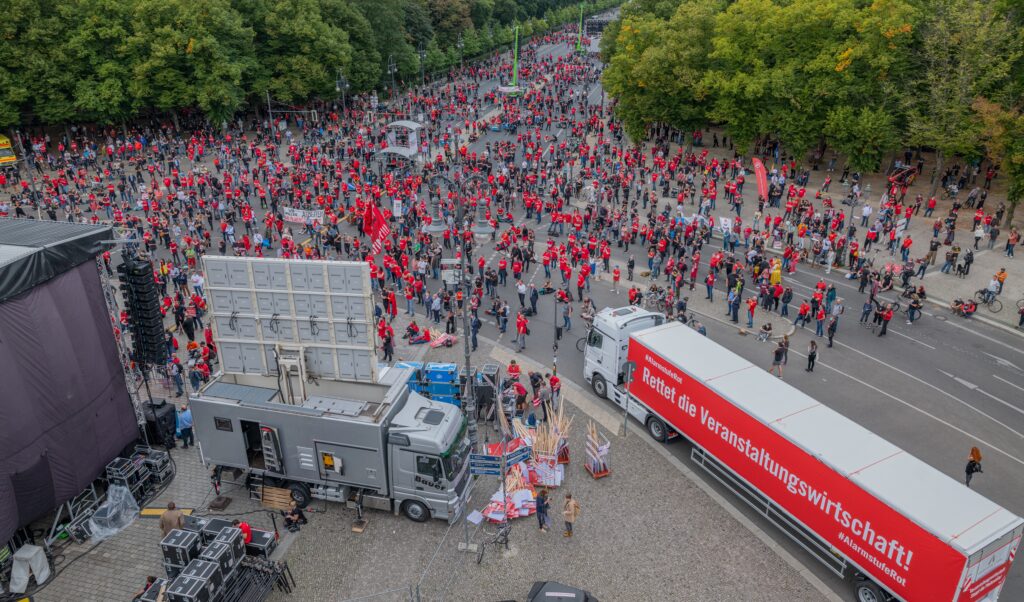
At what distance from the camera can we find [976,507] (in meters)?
13.8

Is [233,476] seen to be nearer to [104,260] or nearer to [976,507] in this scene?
[104,260]

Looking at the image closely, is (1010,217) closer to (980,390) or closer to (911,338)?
(911,338)

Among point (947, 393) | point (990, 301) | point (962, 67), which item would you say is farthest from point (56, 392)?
point (962, 67)

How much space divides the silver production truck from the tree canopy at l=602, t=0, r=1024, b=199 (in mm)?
34430

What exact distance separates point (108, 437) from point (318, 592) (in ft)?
25.1

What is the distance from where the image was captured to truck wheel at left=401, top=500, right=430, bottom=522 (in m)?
17.9

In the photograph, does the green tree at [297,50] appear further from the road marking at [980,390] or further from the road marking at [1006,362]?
the road marking at [1006,362]

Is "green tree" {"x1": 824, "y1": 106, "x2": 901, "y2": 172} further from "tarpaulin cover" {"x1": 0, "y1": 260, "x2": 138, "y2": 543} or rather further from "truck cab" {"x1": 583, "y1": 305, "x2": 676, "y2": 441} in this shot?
"tarpaulin cover" {"x1": 0, "y1": 260, "x2": 138, "y2": 543}

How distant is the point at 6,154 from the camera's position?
4988 cm

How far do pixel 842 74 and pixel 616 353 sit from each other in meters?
32.4

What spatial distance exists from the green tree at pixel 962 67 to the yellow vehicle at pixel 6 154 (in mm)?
57844

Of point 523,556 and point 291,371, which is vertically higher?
point 291,371

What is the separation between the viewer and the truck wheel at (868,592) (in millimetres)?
14938

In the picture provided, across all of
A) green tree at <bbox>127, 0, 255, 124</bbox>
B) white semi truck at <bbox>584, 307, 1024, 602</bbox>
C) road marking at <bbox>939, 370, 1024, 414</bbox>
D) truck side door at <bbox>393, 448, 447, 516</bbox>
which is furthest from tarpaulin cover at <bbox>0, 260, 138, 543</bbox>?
green tree at <bbox>127, 0, 255, 124</bbox>
